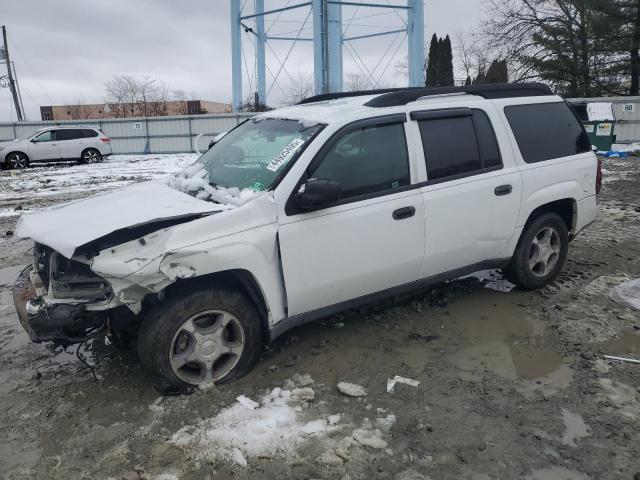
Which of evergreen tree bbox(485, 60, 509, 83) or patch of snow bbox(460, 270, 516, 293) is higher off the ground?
evergreen tree bbox(485, 60, 509, 83)

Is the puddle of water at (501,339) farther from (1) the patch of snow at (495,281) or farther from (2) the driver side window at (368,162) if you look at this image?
(2) the driver side window at (368,162)

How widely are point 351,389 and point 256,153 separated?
186 centimetres

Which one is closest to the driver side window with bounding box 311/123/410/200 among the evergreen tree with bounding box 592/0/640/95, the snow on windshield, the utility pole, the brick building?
the snow on windshield

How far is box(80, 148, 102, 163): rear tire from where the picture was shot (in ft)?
73.4

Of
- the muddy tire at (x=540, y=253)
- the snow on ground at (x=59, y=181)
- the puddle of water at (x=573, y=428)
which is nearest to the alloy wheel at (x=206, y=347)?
the puddle of water at (x=573, y=428)

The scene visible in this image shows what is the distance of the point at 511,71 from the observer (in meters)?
30.0

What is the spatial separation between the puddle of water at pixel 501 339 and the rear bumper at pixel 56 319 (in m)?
2.50

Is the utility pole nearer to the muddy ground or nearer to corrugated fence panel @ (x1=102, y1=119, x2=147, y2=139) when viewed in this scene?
corrugated fence panel @ (x1=102, y1=119, x2=147, y2=139)

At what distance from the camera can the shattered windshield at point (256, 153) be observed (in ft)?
12.1

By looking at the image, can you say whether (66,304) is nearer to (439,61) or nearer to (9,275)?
(9,275)

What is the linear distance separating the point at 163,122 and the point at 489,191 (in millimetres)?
25569

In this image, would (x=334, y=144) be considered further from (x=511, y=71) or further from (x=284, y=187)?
(x=511, y=71)

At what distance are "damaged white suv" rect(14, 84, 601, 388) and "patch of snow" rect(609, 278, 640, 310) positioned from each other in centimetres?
85

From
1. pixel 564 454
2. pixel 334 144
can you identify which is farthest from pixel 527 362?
pixel 334 144
